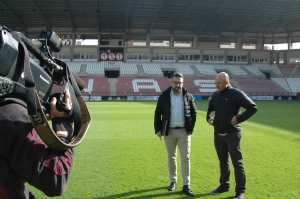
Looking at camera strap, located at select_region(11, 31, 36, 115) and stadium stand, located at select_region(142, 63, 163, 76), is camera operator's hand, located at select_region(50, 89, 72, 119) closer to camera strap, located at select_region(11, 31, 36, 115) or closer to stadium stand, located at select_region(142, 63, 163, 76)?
camera strap, located at select_region(11, 31, 36, 115)

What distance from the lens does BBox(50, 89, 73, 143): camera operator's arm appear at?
141 centimetres

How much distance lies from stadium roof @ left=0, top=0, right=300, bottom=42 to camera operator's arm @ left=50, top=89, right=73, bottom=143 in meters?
32.8

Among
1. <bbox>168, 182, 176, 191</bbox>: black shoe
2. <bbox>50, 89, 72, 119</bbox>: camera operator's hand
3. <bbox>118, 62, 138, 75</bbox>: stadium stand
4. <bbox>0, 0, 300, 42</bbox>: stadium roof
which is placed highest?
<bbox>0, 0, 300, 42</bbox>: stadium roof

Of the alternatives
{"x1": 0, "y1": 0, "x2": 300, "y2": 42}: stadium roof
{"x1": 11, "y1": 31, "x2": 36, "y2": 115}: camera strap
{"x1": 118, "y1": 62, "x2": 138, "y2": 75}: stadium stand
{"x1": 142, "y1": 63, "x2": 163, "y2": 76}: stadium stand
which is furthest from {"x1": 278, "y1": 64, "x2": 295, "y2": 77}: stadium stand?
{"x1": 11, "y1": 31, "x2": 36, "y2": 115}: camera strap

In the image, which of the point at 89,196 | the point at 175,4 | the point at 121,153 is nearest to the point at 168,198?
the point at 89,196

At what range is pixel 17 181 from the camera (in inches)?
56.5

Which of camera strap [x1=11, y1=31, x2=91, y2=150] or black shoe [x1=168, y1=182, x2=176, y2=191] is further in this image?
black shoe [x1=168, y1=182, x2=176, y2=191]

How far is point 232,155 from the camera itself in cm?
462

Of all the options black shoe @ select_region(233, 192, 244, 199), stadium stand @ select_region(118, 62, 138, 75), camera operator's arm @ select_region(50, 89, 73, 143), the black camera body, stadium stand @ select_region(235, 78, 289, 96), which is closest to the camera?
Answer: the black camera body

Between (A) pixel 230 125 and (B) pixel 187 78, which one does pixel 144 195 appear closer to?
(A) pixel 230 125

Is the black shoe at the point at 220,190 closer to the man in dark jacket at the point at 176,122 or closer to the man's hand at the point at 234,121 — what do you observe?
the man in dark jacket at the point at 176,122

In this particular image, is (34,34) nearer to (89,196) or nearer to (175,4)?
(175,4)

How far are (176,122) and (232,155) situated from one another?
1101 millimetres

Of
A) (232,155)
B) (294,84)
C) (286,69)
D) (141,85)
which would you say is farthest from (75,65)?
(232,155)
